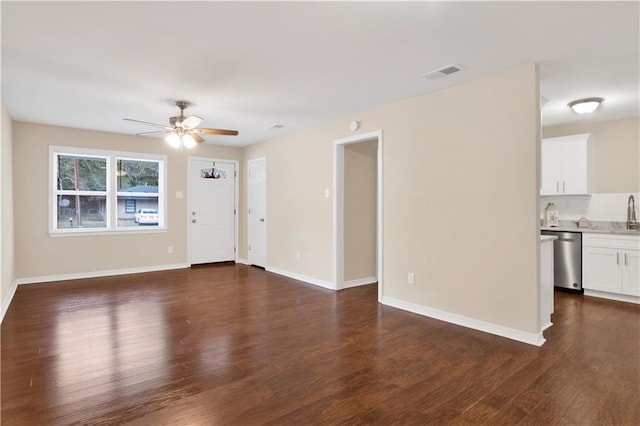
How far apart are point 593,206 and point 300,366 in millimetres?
5134

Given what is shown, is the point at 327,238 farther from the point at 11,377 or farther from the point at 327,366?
the point at 11,377

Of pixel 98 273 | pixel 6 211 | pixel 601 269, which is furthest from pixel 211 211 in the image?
pixel 601 269

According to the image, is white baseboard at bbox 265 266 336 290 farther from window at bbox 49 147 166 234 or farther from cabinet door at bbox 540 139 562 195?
cabinet door at bbox 540 139 562 195

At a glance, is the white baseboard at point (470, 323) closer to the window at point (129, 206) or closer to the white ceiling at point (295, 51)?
the white ceiling at point (295, 51)

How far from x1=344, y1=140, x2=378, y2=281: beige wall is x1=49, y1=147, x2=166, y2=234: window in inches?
143

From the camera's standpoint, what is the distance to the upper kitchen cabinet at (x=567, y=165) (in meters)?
5.07

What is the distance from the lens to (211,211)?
23.4 feet

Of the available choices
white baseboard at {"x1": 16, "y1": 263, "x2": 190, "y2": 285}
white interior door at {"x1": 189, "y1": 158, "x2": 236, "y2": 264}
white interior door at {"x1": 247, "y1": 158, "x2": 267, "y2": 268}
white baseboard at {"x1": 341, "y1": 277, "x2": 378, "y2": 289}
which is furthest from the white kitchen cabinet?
white baseboard at {"x1": 16, "y1": 263, "x2": 190, "y2": 285}

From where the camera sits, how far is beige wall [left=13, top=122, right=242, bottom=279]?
529 centimetres

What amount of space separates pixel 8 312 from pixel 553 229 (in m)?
7.15

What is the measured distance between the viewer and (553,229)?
512cm

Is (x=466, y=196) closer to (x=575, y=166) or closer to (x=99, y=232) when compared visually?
(x=575, y=166)

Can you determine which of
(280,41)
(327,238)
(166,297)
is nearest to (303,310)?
(327,238)

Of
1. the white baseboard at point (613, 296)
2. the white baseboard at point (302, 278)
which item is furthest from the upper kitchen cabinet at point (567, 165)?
the white baseboard at point (302, 278)
